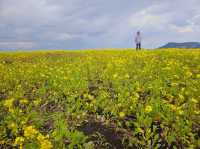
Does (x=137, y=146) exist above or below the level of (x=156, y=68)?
below

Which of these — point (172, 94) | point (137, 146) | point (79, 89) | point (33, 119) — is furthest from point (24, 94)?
point (137, 146)

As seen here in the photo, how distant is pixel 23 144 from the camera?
6152 mm

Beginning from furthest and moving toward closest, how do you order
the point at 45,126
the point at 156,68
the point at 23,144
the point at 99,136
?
the point at 156,68 → the point at 45,126 → the point at 99,136 → the point at 23,144

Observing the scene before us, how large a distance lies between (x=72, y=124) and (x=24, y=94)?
3390 millimetres

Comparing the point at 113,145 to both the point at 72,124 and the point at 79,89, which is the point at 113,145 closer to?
the point at 72,124

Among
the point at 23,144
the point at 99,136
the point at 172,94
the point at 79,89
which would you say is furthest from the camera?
the point at 79,89

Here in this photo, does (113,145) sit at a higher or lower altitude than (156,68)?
lower

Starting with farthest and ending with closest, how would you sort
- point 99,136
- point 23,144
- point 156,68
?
point 156,68 < point 99,136 < point 23,144

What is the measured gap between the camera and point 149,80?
1050 cm

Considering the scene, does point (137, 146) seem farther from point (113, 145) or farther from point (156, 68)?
point (156, 68)

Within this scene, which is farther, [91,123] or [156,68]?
[156,68]

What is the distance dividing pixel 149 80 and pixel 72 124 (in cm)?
383

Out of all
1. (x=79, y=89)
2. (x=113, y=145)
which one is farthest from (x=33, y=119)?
(x=79, y=89)

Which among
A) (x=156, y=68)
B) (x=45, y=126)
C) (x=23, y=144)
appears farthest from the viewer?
(x=156, y=68)
